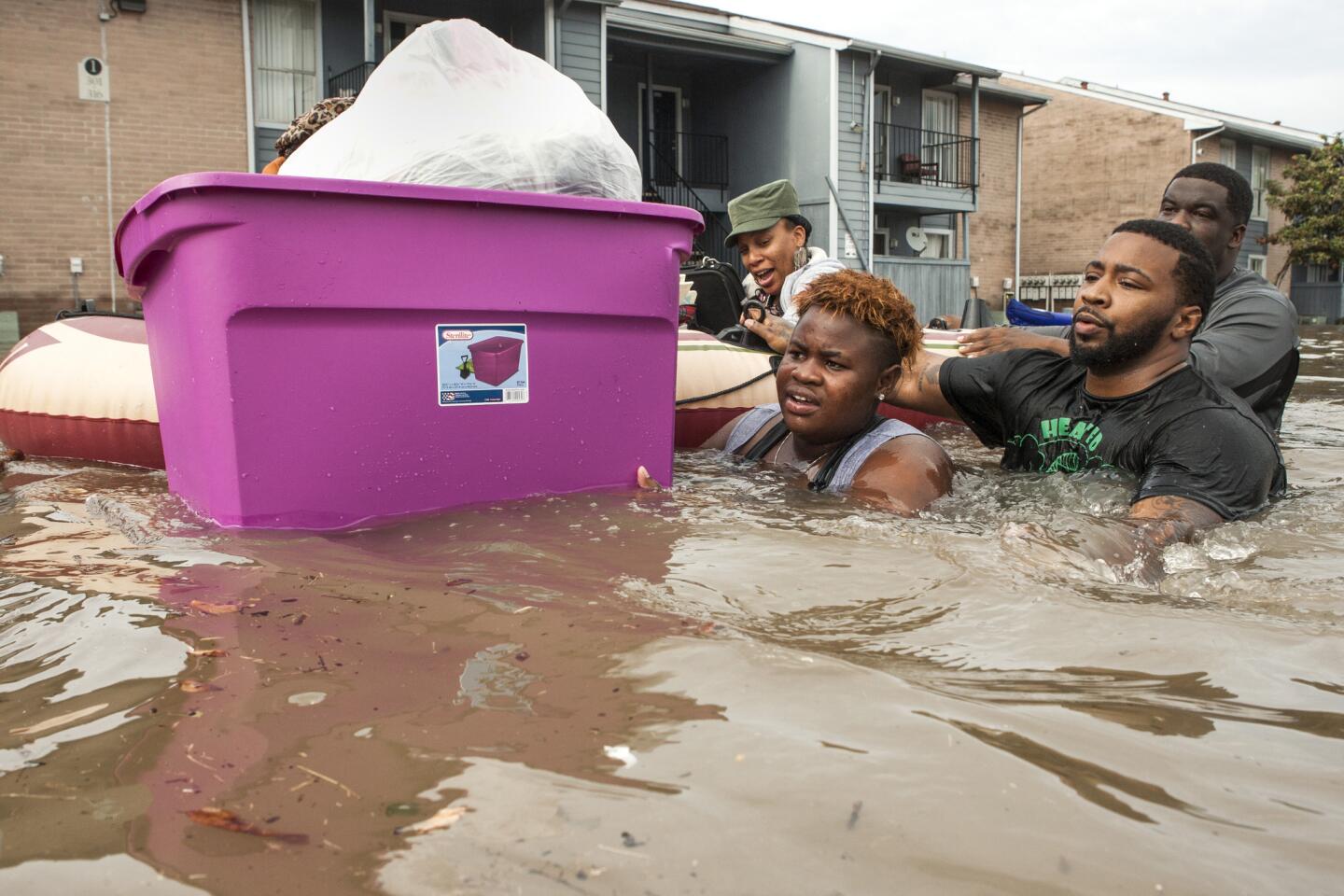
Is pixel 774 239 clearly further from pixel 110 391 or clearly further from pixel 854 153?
pixel 854 153

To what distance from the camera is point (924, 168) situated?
18.8 meters

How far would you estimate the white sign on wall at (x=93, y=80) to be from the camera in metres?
11.1

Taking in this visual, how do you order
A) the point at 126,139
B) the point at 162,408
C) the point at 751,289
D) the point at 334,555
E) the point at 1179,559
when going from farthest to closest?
the point at 126,139, the point at 751,289, the point at 162,408, the point at 1179,559, the point at 334,555

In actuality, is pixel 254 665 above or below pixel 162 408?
below

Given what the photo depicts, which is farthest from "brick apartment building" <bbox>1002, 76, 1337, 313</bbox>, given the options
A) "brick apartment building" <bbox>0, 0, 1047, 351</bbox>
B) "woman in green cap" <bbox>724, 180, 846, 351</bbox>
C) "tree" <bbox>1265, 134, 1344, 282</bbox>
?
"woman in green cap" <bbox>724, 180, 846, 351</bbox>

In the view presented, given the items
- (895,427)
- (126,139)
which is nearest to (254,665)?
(895,427)

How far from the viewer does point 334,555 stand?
2342 millimetres

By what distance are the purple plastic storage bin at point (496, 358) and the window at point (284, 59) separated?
34.4ft

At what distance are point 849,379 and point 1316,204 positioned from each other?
25591mm

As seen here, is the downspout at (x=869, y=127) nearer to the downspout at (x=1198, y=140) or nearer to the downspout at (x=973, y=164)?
the downspout at (x=973, y=164)

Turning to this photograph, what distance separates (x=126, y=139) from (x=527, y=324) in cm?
1051

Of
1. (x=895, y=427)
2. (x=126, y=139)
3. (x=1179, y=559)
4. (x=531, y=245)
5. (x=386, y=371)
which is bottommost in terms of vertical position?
(x=1179, y=559)

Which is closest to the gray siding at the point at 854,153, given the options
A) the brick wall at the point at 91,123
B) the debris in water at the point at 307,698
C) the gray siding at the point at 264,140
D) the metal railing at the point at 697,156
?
the metal railing at the point at 697,156

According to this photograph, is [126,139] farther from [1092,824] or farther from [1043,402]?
[1092,824]
